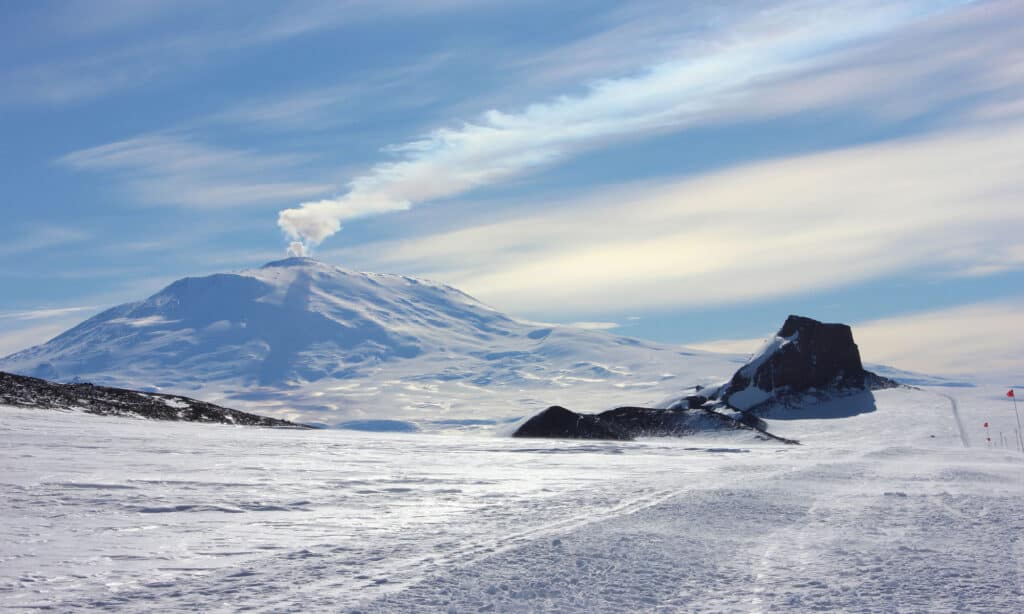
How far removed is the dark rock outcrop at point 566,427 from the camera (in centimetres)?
5088

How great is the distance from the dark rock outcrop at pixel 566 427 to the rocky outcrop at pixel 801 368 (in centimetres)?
3430

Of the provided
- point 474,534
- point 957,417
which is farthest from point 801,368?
point 474,534

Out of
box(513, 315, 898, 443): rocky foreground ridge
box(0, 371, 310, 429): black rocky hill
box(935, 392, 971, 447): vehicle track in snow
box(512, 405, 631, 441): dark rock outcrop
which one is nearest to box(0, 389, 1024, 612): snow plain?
box(0, 371, 310, 429): black rocky hill

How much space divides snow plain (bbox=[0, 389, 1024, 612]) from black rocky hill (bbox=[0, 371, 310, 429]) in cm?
1012

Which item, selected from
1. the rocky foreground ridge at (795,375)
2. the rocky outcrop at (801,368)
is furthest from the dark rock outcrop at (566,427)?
the rocky outcrop at (801,368)

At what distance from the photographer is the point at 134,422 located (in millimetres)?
30328

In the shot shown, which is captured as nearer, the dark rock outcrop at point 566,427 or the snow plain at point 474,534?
the snow plain at point 474,534

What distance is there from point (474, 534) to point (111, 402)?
2912 cm

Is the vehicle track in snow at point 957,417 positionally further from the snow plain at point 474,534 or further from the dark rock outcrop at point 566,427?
the snow plain at point 474,534

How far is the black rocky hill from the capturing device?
3250cm

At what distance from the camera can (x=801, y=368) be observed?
277ft

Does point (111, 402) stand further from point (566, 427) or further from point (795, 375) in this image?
point (795, 375)

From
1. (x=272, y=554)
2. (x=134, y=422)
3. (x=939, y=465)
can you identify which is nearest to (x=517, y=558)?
(x=272, y=554)

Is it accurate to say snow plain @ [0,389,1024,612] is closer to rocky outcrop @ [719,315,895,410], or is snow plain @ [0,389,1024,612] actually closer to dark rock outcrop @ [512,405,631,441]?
dark rock outcrop @ [512,405,631,441]
